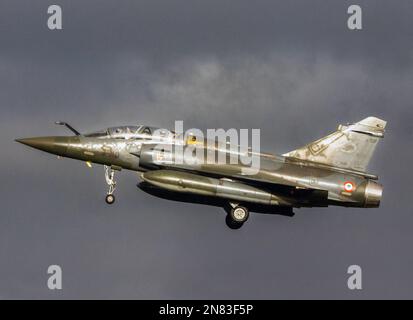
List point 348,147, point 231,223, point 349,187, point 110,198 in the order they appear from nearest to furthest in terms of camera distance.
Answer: point 110,198 < point 349,187 < point 231,223 < point 348,147

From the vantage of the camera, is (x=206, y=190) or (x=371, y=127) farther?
(x=371, y=127)

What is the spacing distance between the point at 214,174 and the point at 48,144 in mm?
5740

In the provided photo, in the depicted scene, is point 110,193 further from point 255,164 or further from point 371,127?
point 371,127

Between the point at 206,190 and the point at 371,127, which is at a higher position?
the point at 371,127

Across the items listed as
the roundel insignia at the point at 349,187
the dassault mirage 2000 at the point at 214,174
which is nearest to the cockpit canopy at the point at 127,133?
the dassault mirage 2000 at the point at 214,174

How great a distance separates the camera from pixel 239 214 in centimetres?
3525

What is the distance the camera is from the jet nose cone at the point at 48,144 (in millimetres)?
34750

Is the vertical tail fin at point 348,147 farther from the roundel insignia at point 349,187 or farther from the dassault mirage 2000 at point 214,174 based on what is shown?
the roundel insignia at point 349,187

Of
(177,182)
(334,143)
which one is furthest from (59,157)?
(334,143)

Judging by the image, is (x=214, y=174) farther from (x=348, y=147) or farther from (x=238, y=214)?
(x=348, y=147)

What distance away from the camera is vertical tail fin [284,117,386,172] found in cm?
3666

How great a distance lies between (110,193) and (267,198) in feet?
17.6

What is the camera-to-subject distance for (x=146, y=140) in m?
35.1

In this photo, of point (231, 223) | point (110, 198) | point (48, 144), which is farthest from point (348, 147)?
point (48, 144)
